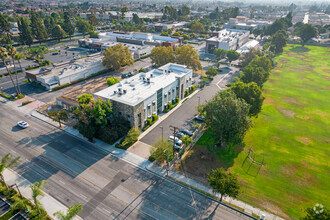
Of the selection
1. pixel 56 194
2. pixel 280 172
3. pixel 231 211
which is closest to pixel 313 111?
pixel 280 172

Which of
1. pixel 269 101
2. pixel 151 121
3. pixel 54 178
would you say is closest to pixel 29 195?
pixel 54 178

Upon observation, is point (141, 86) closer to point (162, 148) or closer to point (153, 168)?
point (162, 148)

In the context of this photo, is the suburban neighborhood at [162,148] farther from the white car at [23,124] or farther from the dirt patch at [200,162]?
the white car at [23,124]

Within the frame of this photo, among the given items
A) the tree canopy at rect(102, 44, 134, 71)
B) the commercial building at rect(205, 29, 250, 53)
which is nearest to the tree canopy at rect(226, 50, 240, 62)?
the commercial building at rect(205, 29, 250, 53)

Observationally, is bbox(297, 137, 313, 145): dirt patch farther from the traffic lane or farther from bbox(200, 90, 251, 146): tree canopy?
the traffic lane

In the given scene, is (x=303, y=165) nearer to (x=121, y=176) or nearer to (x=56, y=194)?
(x=121, y=176)
